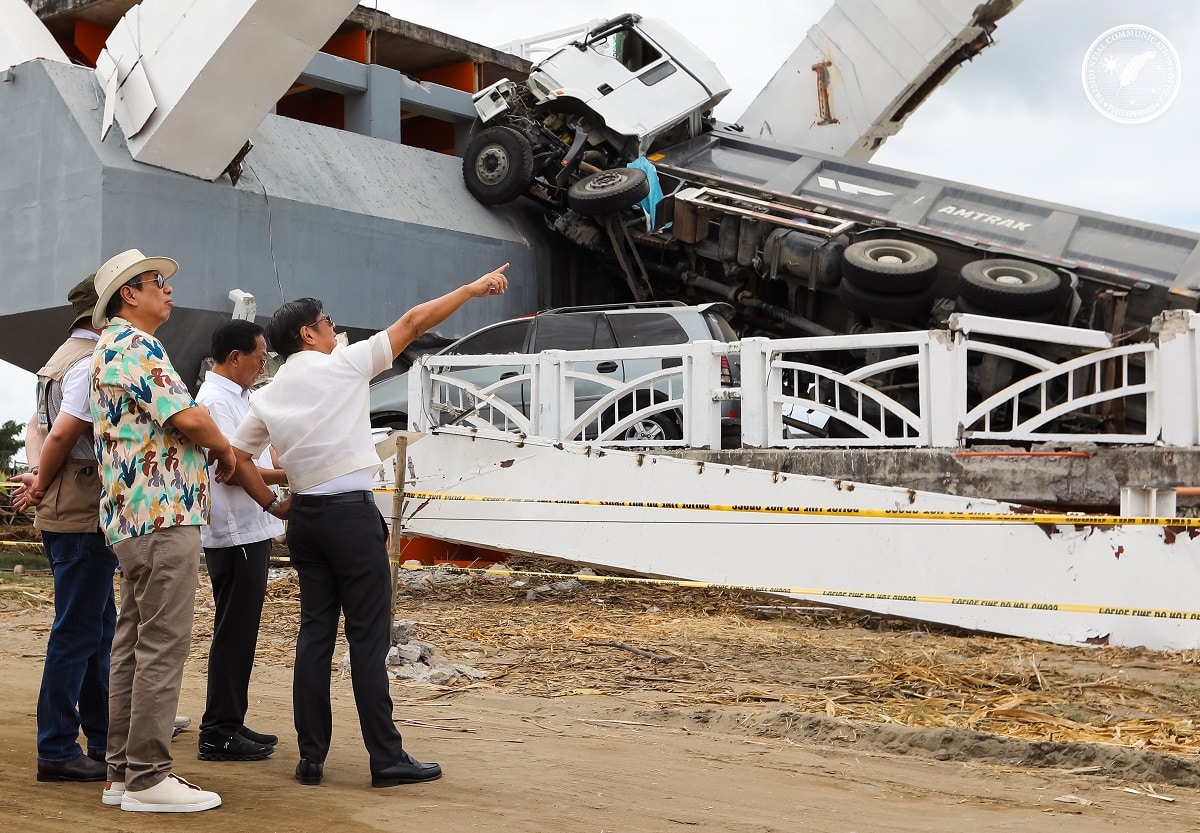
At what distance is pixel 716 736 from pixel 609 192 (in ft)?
38.3

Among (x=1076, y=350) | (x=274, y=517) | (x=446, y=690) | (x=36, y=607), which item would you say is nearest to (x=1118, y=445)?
(x=1076, y=350)

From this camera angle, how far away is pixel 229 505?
506cm

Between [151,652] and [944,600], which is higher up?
[151,652]

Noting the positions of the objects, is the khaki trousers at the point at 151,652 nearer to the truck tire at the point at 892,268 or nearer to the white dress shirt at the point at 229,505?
the white dress shirt at the point at 229,505

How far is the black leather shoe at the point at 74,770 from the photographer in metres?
4.60

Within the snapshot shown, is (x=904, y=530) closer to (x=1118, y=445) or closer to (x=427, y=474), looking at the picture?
(x=1118, y=445)

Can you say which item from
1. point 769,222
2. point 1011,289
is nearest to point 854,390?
point 1011,289

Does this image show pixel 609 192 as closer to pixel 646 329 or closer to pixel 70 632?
pixel 646 329

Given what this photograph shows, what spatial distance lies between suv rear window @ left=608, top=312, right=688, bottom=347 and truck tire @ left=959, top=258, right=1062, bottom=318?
116 inches

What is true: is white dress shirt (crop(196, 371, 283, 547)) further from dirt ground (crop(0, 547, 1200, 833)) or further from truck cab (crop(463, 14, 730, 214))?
truck cab (crop(463, 14, 730, 214))

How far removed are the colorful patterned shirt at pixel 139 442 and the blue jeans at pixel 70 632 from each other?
384 mm

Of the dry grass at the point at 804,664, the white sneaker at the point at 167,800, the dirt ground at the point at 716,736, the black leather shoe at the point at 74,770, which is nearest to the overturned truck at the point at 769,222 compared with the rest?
the dry grass at the point at 804,664

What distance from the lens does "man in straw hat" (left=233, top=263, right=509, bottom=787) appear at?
15.0 ft

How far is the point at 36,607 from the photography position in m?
9.91
